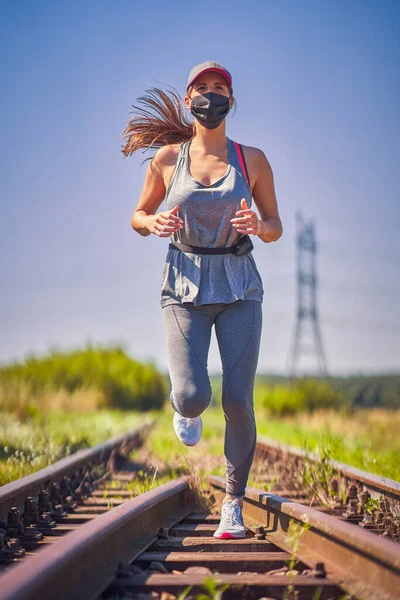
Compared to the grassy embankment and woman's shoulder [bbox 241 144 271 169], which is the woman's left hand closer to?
woman's shoulder [bbox 241 144 271 169]

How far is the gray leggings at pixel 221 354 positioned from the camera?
4.27 metres

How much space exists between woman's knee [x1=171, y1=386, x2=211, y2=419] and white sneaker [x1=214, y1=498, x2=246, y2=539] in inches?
20.3

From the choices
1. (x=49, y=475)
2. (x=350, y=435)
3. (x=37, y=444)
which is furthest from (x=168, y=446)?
(x=49, y=475)

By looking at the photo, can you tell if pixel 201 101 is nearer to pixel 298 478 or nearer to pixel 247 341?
pixel 247 341

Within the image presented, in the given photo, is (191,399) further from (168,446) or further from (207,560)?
(168,446)

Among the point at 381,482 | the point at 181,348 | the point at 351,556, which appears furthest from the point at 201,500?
the point at 351,556

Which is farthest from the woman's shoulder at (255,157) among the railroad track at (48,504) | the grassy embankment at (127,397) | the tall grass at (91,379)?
the tall grass at (91,379)

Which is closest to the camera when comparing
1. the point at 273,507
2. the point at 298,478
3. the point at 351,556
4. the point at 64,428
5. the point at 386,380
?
the point at 351,556

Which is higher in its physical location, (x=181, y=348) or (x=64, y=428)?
(x=181, y=348)

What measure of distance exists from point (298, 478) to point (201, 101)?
9.83 feet

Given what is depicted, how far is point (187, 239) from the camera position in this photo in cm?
439

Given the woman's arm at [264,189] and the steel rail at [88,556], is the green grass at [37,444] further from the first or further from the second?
the woman's arm at [264,189]

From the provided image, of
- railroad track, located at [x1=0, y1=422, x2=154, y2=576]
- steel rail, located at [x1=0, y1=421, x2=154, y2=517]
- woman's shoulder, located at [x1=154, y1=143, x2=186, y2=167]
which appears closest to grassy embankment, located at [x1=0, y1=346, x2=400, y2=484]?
steel rail, located at [x1=0, y1=421, x2=154, y2=517]

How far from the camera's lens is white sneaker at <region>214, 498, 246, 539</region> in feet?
13.7
